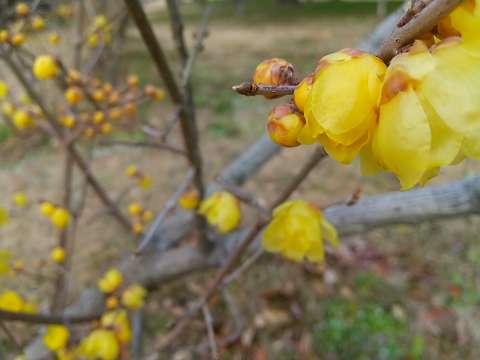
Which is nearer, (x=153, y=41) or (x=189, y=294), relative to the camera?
(x=153, y=41)

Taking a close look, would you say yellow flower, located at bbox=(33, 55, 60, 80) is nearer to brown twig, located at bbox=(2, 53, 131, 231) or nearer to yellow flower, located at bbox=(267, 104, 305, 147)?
brown twig, located at bbox=(2, 53, 131, 231)

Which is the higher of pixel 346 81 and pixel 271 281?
pixel 346 81

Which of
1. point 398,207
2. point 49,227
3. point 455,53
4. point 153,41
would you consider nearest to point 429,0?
point 455,53

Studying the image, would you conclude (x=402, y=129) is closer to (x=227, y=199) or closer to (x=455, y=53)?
(x=455, y=53)

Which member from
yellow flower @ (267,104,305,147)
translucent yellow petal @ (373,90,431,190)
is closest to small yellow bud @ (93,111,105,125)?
yellow flower @ (267,104,305,147)

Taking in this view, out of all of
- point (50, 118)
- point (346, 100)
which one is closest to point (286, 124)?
point (346, 100)

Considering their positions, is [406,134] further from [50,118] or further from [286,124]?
[50,118]

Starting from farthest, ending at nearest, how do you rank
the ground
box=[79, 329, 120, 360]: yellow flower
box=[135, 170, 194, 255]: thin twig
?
1. the ground
2. box=[79, 329, 120, 360]: yellow flower
3. box=[135, 170, 194, 255]: thin twig
